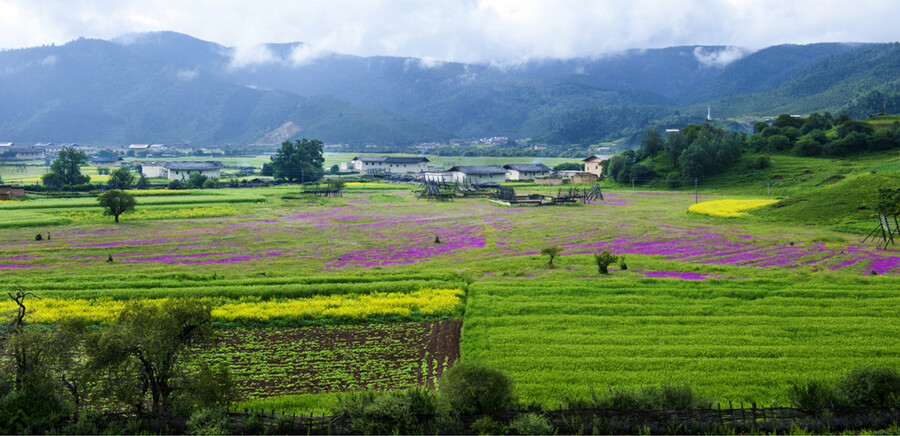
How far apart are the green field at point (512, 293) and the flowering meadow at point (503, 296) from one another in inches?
3.3

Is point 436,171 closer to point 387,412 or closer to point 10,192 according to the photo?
point 10,192

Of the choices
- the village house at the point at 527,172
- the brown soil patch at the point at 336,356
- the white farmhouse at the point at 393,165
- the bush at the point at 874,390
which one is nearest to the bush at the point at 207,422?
the brown soil patch at the point at 336,356

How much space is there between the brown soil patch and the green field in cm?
7

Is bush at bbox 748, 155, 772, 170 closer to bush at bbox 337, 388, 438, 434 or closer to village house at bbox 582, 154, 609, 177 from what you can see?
village house at bbox 582, 154, 609, 177

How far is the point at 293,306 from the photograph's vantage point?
2089cm

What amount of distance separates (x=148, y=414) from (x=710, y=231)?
36937mm

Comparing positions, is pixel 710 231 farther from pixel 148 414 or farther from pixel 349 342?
pixel 148 414

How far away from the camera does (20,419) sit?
11172 millimetres

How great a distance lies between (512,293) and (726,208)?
36.4 meters

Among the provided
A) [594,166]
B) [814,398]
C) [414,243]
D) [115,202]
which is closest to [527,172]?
[594,166]

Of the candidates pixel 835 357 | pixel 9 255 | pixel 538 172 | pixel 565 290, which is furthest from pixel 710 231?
pixel 538 172

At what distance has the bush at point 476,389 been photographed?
37.2ft

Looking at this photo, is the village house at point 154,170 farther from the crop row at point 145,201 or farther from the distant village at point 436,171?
the crop row at point 145,201

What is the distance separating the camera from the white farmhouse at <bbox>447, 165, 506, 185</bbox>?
96925 millimetres
